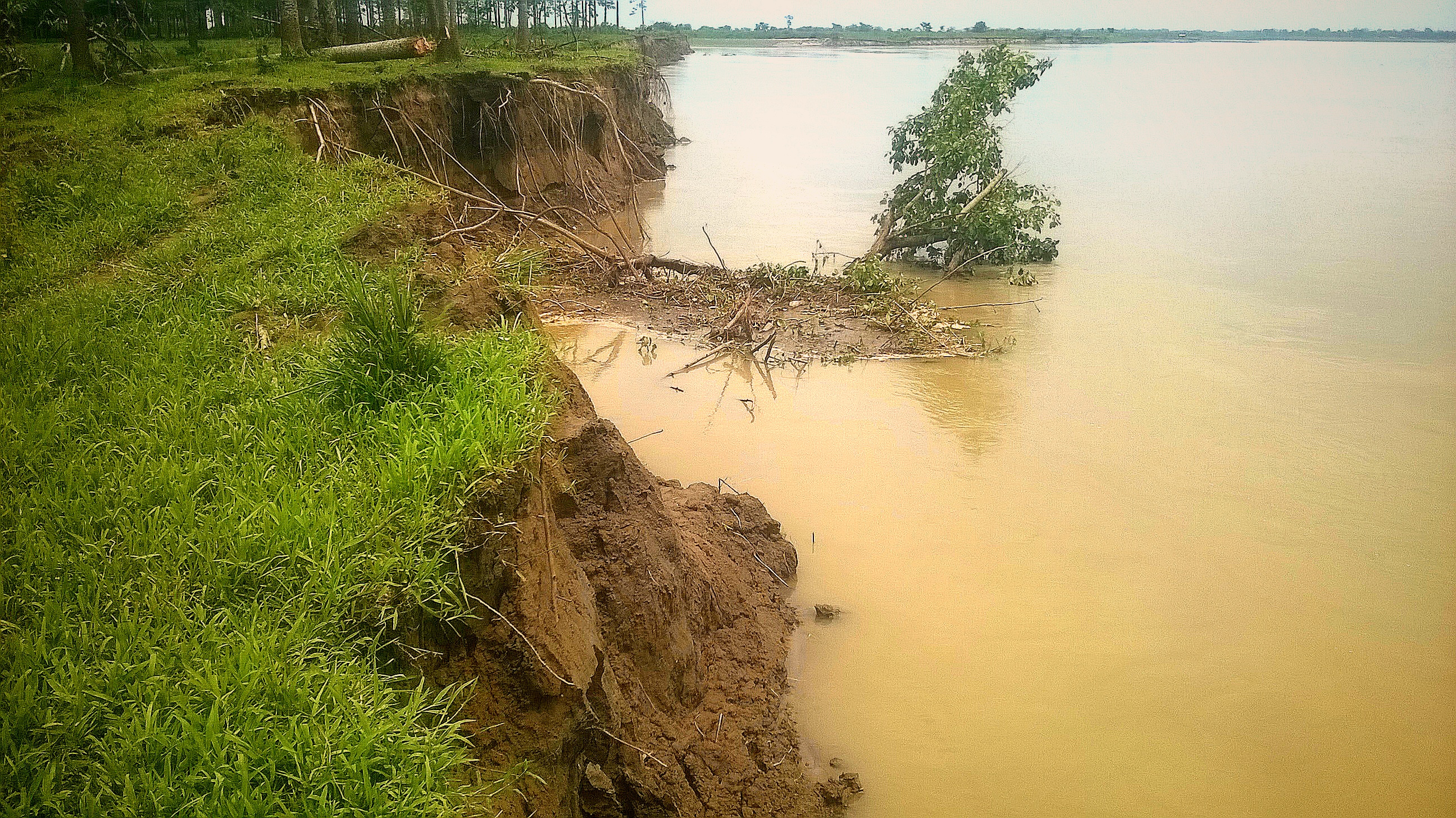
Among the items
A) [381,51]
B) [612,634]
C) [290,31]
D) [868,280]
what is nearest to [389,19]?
[381,51]

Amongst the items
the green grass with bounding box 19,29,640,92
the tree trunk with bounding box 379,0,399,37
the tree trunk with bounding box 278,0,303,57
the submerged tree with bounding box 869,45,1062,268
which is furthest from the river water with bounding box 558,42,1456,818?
the tree trunk with bounding box 379,0,399,37

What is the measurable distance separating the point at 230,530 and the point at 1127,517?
572cm

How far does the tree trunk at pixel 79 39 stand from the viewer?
1084 cm

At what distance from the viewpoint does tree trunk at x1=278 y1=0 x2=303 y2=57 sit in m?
13.6

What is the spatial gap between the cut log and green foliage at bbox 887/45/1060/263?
8120mm

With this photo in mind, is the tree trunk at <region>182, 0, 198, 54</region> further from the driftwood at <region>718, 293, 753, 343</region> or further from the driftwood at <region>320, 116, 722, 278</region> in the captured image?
the driftwood at <region>718, 293, 753, 343</region>

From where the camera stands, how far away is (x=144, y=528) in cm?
292

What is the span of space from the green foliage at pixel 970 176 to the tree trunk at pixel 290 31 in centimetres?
939

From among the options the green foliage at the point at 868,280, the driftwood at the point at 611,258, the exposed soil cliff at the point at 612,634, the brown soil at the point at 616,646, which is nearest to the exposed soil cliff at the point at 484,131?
the driftwood at the point at 611,258

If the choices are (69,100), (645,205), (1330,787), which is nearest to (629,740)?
(1330,787)

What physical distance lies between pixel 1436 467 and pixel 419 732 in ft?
27.4

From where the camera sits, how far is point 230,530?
2871mm

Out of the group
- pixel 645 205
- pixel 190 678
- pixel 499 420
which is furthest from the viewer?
pixel 645 205

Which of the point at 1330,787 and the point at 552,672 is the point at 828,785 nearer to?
the point at 552,672
